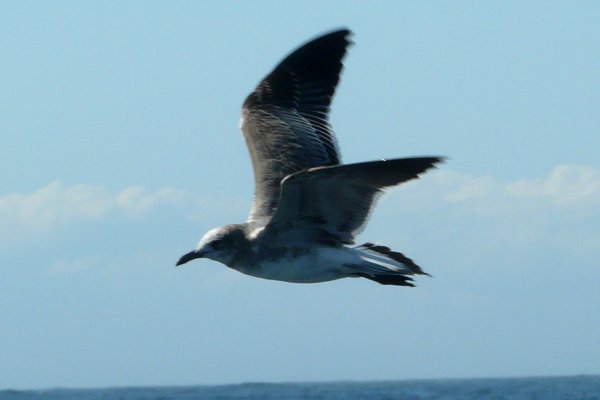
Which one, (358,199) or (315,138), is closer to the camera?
(358,199)

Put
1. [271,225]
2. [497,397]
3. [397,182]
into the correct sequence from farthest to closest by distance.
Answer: [497,397] → [271,225] → [397,182]

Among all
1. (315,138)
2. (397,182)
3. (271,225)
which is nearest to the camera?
Answer: (397,182)

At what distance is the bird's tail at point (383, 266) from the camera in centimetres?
1560

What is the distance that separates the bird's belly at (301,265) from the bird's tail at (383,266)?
6.7 inches

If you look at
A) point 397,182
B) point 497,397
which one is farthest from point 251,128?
point 497,397

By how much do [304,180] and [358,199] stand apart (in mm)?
687

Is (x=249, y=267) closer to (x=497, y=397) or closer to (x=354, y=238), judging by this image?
(x=354, y=238)

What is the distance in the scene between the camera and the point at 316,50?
17.8 metres

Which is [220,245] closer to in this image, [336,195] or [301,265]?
[301,265]

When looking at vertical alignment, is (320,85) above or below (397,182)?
above

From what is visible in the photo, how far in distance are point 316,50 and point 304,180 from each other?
11.2ft

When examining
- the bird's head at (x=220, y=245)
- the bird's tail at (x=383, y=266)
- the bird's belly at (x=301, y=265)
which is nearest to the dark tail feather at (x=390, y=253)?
the bird's tail at (x=383, y=266)

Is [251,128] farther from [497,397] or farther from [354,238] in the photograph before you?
[497,397]

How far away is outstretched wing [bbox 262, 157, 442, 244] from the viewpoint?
1434 centimetres
